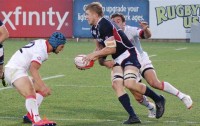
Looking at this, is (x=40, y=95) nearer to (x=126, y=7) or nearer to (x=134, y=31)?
(x=134, y=31)

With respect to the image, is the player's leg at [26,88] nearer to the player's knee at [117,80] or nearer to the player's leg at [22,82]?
the player's leg at [22,82]

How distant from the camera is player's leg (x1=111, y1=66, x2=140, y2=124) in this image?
12.0m

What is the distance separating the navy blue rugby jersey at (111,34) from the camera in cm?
1200

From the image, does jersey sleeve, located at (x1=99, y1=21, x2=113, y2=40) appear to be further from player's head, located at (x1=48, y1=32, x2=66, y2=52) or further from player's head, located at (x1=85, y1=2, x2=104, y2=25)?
player's head, located at (x1=48, y1=32, x2=66, y2=52)

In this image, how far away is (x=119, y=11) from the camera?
3756 centimetres

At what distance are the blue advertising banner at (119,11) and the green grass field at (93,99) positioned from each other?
34.1ft

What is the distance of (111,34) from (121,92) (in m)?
0.90

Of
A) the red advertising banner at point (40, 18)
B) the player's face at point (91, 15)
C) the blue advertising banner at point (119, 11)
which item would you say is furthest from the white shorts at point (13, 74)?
the red advertising banner at point (40, 18)

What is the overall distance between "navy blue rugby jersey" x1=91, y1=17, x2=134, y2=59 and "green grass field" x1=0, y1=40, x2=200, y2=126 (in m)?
1.16

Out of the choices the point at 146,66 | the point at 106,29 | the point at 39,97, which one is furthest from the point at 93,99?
the point at 106,29

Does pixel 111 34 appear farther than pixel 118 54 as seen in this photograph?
No

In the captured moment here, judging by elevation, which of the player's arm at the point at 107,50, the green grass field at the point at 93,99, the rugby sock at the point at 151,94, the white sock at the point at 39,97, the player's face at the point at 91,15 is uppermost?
the player's face at the point at 91,15

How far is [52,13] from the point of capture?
126 feet

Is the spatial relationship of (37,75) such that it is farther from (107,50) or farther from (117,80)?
(117,80)
